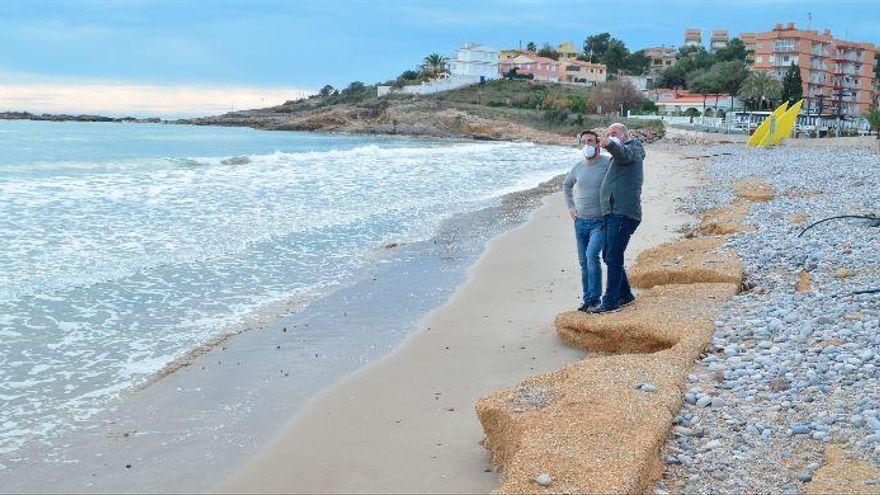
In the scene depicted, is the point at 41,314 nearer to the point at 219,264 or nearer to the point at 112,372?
the point at 112,372

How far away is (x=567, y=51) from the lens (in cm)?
13625

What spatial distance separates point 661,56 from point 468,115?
69915 millimetres

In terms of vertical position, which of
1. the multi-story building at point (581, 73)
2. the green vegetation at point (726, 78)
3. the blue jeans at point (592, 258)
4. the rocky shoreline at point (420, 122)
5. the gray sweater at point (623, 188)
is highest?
the multi-story building at point (581, 73)

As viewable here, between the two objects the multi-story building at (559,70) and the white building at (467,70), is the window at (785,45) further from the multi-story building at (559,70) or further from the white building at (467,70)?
the white building at (467,70)

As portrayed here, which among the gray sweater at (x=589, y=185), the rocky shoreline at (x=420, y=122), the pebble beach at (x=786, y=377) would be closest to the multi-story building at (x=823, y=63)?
the rocky shoreline at (x=420, y=122)

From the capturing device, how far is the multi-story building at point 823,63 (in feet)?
267

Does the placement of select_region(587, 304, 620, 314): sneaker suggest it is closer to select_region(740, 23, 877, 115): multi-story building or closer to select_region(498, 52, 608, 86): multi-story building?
select_region(740, 23, 877, 115): multi-story building

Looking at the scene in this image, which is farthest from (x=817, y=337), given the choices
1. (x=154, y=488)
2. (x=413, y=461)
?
(x=154, y=488)

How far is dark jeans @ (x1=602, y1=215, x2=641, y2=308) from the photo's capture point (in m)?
7.07

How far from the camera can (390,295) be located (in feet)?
30.1

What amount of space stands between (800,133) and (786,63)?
3121 centimetres

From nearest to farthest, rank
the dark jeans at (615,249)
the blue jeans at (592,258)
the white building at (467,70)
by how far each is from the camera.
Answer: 1. the dark jeans at (615,249)
2. the blue jeans at (592,258)
3. the white building at (467,70)

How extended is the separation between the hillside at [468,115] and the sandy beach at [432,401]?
49447 millimetres

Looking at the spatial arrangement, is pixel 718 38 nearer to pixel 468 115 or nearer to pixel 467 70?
pixel 467 70
